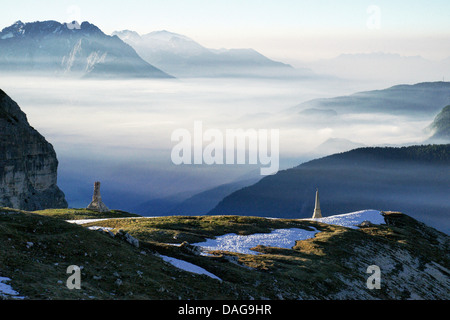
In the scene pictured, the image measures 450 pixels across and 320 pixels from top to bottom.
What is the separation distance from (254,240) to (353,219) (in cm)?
2777

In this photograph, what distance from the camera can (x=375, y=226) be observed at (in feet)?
296

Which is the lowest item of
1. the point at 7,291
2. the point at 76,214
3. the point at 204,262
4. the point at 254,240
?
the point at 254,240

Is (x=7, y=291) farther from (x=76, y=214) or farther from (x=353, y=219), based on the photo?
(x=353, y=219)

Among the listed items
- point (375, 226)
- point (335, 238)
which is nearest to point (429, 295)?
point (335, 238)

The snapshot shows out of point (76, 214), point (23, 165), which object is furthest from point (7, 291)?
point (23, 165)

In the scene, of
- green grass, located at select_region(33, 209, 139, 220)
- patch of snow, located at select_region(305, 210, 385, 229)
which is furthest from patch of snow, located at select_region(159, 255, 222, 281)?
patch of snow, located at select_region(305, 210, 385, 229)

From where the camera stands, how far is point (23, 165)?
5906 inches

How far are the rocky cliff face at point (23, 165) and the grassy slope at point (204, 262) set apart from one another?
74.8m

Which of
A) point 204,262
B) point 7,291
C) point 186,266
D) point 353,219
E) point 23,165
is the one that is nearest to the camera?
point 7,291

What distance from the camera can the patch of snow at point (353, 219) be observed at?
90.0 meters

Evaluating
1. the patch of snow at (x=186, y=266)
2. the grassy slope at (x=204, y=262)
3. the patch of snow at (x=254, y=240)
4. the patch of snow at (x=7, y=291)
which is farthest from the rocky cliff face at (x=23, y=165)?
the patch of snow at (x=7, y=291)
